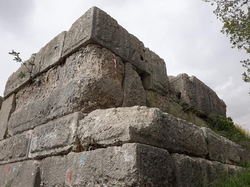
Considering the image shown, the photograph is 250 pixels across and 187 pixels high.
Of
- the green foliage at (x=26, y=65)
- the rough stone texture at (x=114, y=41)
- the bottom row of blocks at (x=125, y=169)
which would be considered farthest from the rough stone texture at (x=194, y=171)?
the green foliage at (x=26, y=65)

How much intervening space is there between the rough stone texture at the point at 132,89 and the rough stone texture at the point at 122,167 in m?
1.09

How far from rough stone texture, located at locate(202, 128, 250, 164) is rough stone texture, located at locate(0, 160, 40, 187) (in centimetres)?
213

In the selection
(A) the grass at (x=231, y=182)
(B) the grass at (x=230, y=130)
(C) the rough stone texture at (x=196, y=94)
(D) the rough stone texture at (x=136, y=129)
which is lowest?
(A) the grass at (x=231, y=182)

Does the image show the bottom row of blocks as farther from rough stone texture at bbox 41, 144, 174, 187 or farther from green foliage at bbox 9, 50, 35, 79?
green foliage at bbox 9, 50, 35, 79

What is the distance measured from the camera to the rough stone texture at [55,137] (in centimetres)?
256

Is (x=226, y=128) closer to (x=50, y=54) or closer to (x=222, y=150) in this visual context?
(x=222, y=150)

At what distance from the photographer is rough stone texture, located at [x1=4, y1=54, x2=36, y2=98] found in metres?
4.22

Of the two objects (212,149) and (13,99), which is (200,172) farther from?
(13,99)

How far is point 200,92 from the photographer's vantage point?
4.71 meters

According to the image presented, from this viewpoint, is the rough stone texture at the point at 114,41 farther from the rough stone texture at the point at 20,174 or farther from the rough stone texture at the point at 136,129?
the rough stone texture at the point at 20,174

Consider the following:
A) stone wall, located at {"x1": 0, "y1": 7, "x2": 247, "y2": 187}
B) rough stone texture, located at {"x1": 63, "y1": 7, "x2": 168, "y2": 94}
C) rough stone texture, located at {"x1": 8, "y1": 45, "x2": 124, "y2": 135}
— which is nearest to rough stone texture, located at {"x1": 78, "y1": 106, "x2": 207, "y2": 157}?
stone wall, located at {"x1": 0, "y1": 7, "x2": 247, "y2": 187}

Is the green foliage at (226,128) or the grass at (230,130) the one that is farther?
the green foliage at (226,128)

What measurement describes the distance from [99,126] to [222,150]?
6.10 feet

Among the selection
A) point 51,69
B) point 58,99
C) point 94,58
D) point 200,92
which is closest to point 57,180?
point 58,99
